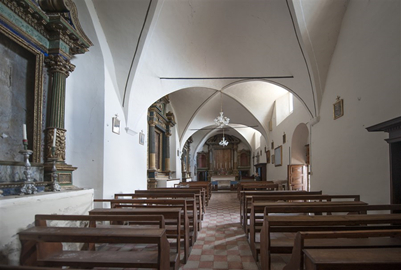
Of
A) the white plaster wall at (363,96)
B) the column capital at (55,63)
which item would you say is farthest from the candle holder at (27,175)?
the white plaster wall at (363,96)

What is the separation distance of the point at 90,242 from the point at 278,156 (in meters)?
11.5

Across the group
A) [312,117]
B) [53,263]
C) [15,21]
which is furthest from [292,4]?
[53,263]

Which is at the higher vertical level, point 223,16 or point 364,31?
point 223,16

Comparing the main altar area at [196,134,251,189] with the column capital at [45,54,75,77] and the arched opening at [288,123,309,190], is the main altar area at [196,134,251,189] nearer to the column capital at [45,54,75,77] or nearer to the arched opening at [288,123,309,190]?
the arched opening at [288,123,309,190]

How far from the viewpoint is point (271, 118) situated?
45.8ft

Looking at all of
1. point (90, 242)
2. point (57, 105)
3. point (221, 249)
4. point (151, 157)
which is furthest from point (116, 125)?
point (90, 242)

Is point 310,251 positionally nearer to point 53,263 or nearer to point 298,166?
point 53,263

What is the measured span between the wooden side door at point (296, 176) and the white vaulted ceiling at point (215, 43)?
11.7 ft

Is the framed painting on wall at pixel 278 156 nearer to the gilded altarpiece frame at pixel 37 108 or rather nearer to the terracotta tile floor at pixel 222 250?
the terracotta tile floor at pixel 222 250

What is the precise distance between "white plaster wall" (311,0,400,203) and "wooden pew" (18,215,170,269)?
149 inches

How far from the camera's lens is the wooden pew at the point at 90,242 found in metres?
2.23

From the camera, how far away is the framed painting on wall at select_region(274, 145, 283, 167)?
12.2m

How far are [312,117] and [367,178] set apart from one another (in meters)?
3.15

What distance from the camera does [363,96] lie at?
489 cm
